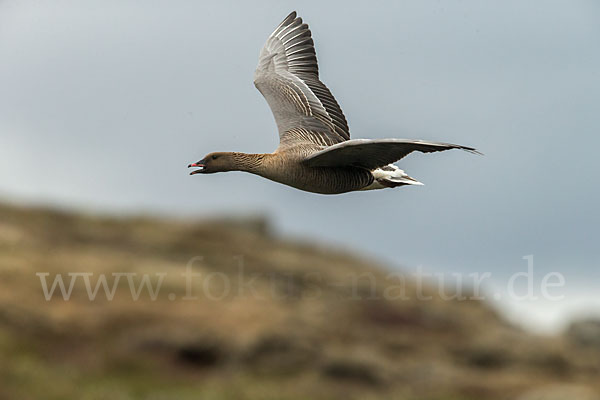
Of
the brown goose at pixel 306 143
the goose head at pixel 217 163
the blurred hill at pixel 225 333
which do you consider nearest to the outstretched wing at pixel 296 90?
the brown goose at pixel 306 143

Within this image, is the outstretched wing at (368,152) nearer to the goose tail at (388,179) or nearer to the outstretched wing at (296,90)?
the goose tail at (388,179)

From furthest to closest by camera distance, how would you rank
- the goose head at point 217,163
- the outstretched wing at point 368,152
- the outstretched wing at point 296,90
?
the outstretched wing at point 296,90 → the goose head at point 217,163 → the outstretched wing at point 368,152

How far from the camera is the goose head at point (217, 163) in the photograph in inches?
347

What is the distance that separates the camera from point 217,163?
884cm

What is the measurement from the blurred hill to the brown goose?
23681 millimetres

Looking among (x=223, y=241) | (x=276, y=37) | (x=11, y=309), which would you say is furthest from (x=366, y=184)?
(x=223, y=241)

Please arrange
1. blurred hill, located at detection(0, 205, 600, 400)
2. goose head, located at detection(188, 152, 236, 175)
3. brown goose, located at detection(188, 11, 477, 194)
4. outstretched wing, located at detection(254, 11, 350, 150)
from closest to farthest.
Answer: brown goose, located at detection(188, 11, 477, 194) → goose head, located at detection(188, 152, 236, 175) → outstretched wing, located at detection(254, 11, 350, 150) → blurred hill, located at detection(0, 205, 600, 400)

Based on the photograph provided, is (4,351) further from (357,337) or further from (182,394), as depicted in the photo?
(357,337)

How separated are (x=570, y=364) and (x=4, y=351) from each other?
2711 cm

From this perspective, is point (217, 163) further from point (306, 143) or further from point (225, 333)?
point (225, 333)

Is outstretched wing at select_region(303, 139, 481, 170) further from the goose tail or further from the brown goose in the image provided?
the goose tail

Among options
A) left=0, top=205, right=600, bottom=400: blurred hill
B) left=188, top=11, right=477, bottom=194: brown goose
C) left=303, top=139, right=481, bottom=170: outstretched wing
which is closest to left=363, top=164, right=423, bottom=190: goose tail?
left=188, top=11, right=477, bottom=194: brown goose

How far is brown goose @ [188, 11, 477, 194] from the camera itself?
316 inches

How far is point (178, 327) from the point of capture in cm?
4028
